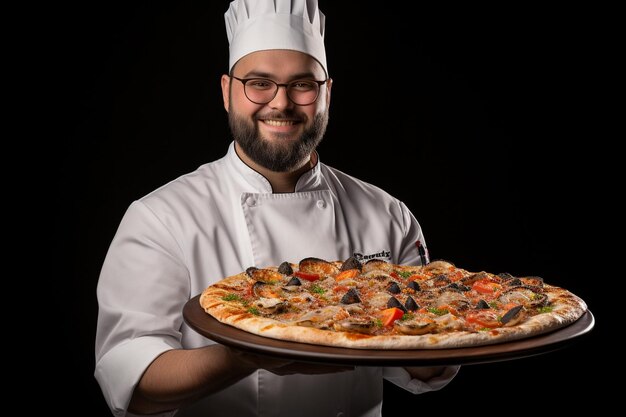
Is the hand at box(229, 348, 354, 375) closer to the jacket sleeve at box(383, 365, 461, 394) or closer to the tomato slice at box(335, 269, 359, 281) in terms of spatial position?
the tomato slice at box(335, 269, 359, 281)

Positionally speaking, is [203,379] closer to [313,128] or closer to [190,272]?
[190,272]

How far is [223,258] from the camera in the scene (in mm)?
3963

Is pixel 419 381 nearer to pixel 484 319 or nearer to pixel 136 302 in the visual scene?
pixel 484 319

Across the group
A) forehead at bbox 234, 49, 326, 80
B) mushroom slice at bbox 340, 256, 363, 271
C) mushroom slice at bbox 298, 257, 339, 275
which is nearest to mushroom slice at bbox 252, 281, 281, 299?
mushroom slice at bbox 298, 257, 339, 275

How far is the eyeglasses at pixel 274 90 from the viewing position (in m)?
3.96

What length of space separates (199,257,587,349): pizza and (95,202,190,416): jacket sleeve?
0.36 metres

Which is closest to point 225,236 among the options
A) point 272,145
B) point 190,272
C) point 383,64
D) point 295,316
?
point 190,272

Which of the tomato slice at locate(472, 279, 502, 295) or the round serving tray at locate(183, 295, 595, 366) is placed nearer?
the round serving tray at locate(183, 295, 595, 366)

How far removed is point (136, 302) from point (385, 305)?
3.97ft

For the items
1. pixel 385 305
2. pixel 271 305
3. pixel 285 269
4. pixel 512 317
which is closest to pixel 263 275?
Result: pixel 285 269

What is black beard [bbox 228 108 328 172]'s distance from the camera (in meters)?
4.01

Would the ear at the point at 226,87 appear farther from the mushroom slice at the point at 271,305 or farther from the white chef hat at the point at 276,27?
the mushroom slice at the point at 271,305

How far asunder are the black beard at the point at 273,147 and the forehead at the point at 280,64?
0.22 meters

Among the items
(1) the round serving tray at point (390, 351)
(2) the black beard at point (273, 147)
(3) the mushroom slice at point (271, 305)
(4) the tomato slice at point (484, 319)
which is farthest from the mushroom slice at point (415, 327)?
(2) the black beard at point (273, 147)
